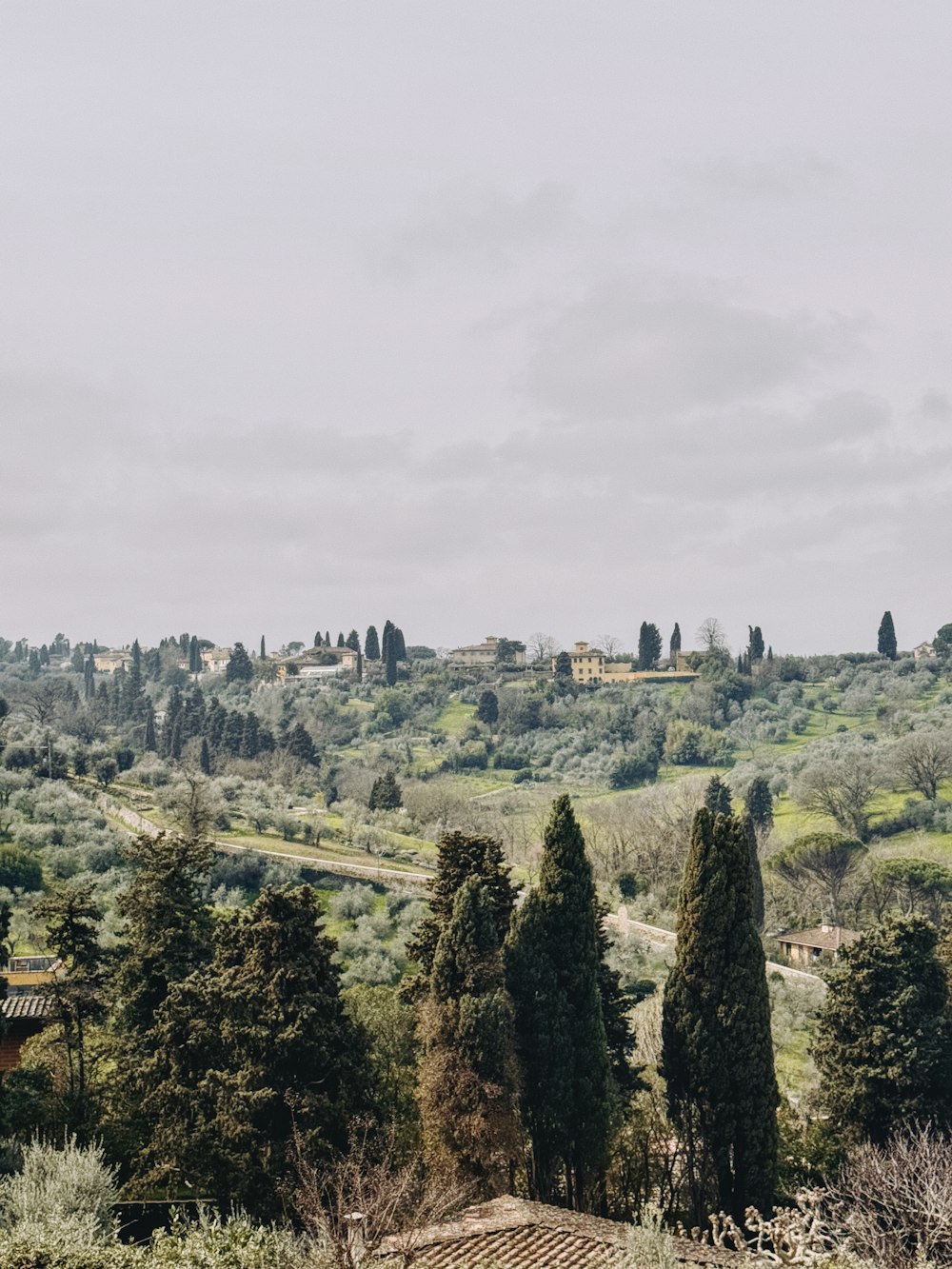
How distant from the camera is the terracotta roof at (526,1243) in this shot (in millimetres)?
17531

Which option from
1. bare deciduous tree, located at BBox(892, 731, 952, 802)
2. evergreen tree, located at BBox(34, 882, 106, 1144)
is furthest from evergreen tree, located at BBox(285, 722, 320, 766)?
evergreen tree, located at BBox(34, 882, 106, 1144)

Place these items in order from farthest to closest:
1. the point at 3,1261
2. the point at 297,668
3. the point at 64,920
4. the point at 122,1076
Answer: the point at 297,668 → the point at 64,920 → the point at 122,1076 → the point at 3,1261

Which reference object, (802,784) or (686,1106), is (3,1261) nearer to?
(686,1106)

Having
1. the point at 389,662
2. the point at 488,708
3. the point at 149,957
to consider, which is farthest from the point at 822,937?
the point at 389,662

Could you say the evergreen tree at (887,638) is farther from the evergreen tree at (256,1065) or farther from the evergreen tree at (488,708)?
the evergreen tree at (256,1065)

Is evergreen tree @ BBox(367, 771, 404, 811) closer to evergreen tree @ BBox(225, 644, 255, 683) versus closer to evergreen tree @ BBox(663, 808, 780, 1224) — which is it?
evergreen tree @ BBox(663, 808, 780, 1224)

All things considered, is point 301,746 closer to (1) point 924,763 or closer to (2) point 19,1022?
(1) point 924,763

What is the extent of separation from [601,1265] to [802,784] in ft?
224

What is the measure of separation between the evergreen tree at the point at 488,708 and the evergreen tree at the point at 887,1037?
10109 cm

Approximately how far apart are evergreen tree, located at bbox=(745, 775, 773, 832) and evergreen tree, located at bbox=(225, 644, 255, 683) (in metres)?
95.3

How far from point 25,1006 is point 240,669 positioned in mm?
130658

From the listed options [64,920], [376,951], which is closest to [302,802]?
[376,951]

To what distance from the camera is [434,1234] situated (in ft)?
60.6

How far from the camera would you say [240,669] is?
158m
